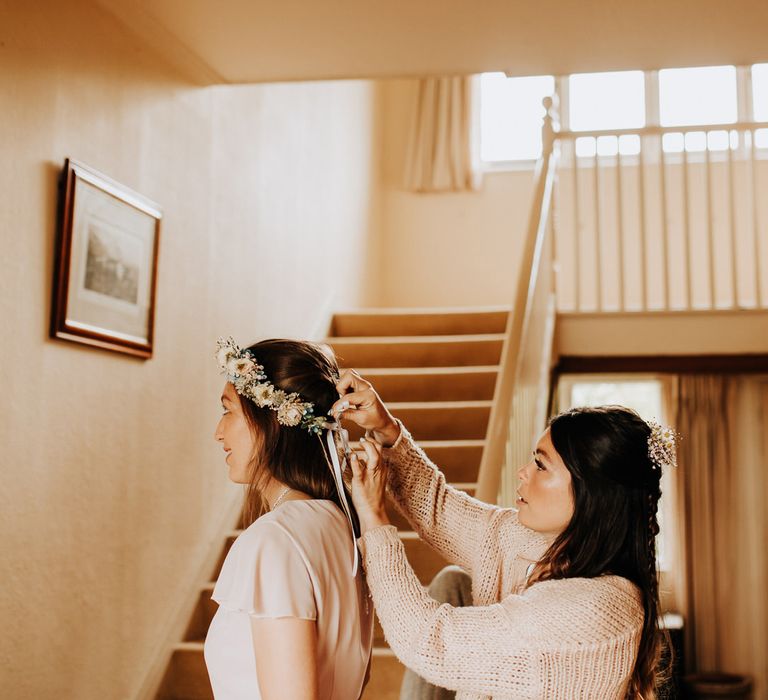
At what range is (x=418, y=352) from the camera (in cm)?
531

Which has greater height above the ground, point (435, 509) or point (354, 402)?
point (354, 402)

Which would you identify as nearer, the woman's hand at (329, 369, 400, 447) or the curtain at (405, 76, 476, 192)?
the woman's hand at (329, 369, 400, 447)

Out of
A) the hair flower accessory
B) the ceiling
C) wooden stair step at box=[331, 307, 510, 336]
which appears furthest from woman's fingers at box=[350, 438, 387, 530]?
wooden stair step at box=[331, 307, 510, 336]

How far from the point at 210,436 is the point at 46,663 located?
1320 mm

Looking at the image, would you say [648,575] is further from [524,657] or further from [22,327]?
[22,327]

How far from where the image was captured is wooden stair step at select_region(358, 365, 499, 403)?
4910mm

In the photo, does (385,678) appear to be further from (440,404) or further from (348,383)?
(348,383)

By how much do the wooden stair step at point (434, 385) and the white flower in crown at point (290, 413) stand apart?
3.41 m

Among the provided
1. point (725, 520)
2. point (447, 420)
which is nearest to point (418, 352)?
point (447, 420)

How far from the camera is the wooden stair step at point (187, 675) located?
11.3ft

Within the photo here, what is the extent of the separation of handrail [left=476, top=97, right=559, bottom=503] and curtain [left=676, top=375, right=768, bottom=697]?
107 inches

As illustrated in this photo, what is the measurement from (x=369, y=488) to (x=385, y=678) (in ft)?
6.22

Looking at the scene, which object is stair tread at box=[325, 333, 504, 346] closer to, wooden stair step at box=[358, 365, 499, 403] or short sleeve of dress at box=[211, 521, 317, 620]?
wooden stair step at box=[358, 365, 499, 403]

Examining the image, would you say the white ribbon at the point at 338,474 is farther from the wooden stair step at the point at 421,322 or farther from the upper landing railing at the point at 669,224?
the upper landing railing at the point at 669,224
